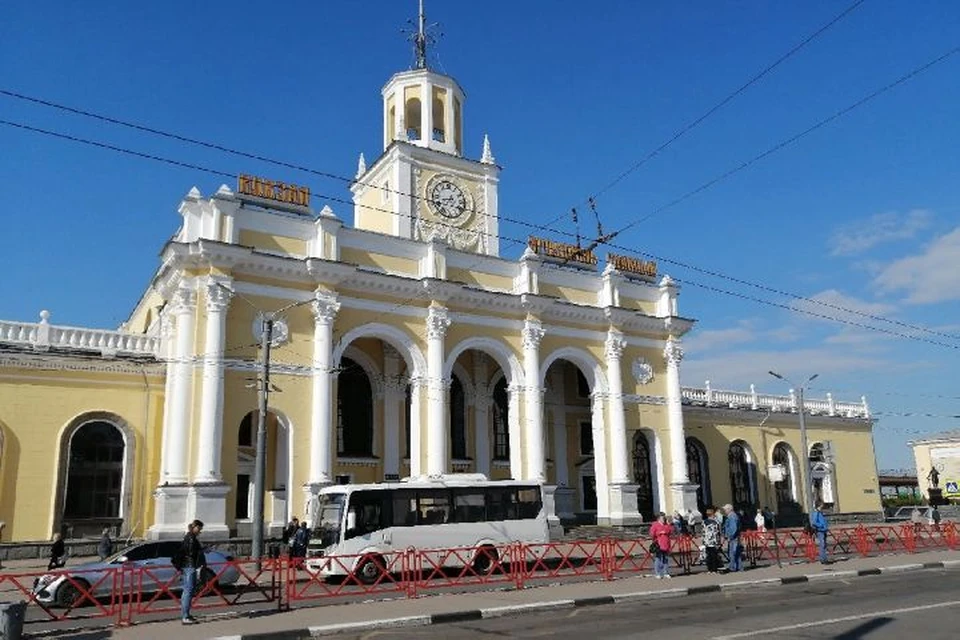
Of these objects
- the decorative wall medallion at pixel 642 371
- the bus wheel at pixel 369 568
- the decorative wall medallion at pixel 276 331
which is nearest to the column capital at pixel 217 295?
the decorative wall medallion at pixel 276 331

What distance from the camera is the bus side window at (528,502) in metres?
23.2

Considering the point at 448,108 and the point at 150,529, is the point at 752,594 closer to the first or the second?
the point at 150,529

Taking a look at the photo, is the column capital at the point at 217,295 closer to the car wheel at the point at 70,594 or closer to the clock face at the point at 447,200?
the car wheel at the point at 70,594

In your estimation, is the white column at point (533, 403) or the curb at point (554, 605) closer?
the curb at point (554, 605)

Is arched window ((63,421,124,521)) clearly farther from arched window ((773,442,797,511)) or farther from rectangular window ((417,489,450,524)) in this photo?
arched window ((773,442,797,511))

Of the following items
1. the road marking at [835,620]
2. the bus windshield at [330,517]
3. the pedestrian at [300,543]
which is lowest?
the road marking at [835,620]

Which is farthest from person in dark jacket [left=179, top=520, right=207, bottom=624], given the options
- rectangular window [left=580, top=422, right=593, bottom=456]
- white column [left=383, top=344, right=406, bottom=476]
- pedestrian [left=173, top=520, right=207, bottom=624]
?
rectangular window [left=580, top=422, right=593, bottom=456]

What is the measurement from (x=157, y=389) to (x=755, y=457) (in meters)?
32.3

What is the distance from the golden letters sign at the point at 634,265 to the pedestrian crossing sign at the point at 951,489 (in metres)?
47.1

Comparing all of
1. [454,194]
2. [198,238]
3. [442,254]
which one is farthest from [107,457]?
[454,194]

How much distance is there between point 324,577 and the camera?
62.6ft

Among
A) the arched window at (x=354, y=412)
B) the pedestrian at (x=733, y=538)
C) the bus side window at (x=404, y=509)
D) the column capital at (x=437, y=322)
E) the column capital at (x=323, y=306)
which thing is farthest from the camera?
the arched window at (x=354, y=412)

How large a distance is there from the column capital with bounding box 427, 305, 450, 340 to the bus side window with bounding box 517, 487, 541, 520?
9.42m

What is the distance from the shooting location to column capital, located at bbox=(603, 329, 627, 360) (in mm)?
36375
